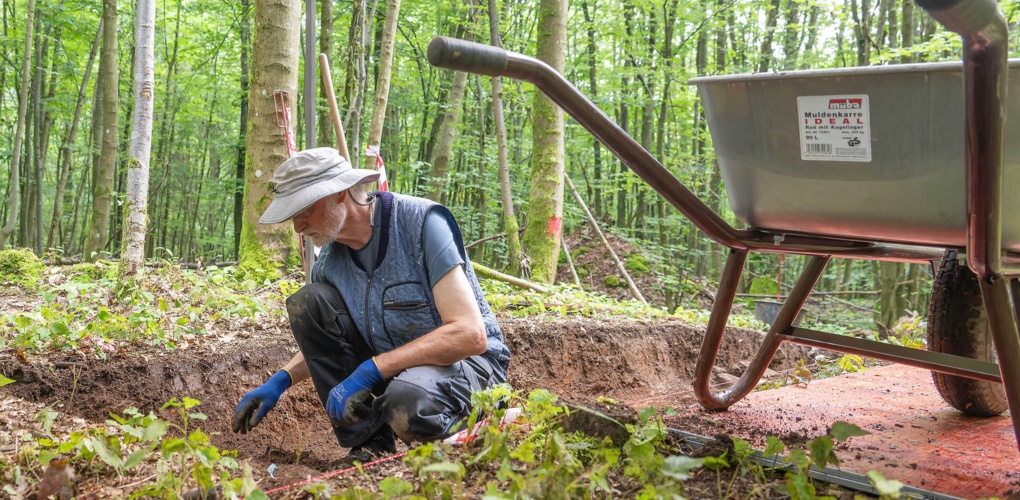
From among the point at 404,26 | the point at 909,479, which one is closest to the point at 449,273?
the point at 909,479

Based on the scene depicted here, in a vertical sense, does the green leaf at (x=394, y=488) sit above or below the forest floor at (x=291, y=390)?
above

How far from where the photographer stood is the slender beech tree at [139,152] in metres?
4.35

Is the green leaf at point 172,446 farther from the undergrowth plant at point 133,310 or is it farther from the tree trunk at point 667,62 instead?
the tree trunk at point 667,62

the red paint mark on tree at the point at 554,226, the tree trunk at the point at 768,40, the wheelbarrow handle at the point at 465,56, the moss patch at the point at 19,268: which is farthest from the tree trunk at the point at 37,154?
the tree trunk at the point at 768,40

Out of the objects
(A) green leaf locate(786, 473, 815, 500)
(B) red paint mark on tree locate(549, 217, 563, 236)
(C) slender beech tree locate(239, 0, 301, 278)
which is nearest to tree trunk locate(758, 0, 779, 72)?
(B) red paint mark on tree locate(549, 217, 563, 236)

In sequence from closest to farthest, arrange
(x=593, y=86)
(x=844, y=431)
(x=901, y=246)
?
(x=844, y=431) < (x=901, y=246) < (x=593, y=86)

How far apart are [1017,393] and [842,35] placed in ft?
48.1

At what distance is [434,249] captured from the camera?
7.95ft

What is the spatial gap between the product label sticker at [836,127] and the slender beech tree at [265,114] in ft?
15.4

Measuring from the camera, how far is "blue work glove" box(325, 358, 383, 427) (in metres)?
2.26

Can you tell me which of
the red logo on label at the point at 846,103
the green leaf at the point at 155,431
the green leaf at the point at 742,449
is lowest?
the green leaf at the point at 742,449

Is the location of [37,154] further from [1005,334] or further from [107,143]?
[1005,334]

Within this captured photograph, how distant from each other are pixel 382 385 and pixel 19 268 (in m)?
4.97

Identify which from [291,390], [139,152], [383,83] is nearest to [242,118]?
[383,83]
